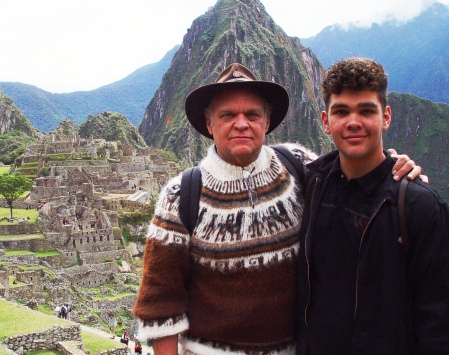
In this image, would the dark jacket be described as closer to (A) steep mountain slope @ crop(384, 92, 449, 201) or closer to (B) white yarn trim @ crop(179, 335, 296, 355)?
(B) white yarn trim @ crop(179, 335, 296, 355)

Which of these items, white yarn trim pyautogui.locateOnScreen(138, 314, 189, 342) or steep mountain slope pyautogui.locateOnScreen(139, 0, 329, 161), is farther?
steep mountain slope pyautogui.locateOnScreen(139, 0, 329, 161)

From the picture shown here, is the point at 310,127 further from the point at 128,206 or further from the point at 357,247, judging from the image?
the point at 357,247

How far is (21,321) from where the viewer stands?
845 centimetres

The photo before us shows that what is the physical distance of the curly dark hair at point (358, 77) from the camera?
308 centimetres

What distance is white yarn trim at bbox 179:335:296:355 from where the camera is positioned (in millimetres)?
3531

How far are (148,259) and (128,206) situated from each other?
83.7 feet

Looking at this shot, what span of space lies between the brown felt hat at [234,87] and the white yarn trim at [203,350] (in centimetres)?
153

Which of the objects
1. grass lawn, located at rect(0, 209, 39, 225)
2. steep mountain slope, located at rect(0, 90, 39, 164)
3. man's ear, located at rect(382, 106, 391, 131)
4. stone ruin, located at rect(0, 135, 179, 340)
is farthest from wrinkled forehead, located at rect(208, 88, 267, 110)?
steep mountain slope, located at rect(0, 90, 39, 164)

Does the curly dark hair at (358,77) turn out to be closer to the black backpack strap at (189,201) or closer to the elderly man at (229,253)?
the elderly man at (229,253)

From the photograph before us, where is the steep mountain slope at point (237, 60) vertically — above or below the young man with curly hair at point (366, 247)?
above

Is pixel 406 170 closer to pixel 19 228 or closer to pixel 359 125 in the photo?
pixel 359 125

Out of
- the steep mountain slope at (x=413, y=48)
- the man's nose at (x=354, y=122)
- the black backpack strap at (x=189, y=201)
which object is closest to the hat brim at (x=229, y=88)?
Answer: the black backpack strap at (x=189, y=201)

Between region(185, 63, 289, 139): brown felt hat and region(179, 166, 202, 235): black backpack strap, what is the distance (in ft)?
1.59

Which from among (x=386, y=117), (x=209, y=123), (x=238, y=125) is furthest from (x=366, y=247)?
(x=209, y=123)
